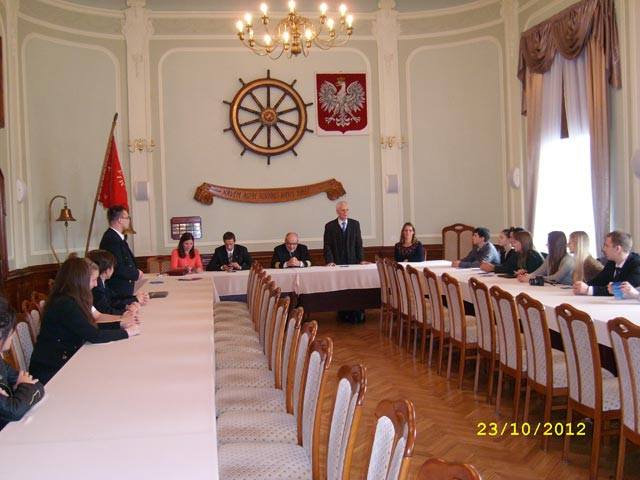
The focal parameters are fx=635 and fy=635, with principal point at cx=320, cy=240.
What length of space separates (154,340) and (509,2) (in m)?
7.65

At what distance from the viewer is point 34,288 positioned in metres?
7.82

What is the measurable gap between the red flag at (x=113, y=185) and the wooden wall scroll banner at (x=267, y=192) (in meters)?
1.15

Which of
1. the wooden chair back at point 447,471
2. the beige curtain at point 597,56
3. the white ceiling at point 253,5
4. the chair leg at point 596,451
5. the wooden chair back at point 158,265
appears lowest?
the chair leg at point 596,451

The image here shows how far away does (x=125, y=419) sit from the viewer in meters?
2.12

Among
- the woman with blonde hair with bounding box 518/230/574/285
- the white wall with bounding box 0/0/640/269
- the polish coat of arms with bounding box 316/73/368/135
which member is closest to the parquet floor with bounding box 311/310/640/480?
the woman with blonde hair with bounding box 518/230/574/285

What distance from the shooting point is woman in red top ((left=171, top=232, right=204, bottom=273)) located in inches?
301

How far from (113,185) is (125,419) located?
6757 mm

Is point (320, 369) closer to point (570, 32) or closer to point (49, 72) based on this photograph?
point (570, 32)

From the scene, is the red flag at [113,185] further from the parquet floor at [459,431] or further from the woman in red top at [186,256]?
the parquet floor at [459,431]

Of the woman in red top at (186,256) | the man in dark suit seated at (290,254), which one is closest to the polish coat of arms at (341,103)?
the man in dark suit seated at (290,254)

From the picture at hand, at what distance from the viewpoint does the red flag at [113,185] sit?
27.5 feet

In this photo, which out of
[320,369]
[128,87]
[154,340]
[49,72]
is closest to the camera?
[320,369]

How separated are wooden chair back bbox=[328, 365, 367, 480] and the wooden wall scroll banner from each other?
23.8 feet

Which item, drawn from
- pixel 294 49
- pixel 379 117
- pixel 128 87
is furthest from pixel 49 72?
pixel 379 117
